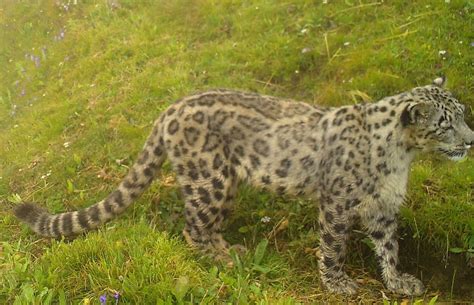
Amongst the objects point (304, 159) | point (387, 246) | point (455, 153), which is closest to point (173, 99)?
point (304, 159)

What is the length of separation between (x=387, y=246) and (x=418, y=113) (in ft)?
4.56

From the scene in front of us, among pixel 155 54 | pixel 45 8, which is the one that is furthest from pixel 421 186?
pixel 45 8

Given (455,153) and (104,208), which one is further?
(104,208)

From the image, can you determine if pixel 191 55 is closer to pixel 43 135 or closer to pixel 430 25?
pixel 43 135

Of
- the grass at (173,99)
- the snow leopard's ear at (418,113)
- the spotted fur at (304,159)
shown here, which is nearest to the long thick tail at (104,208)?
the spotted fur at (304,159)

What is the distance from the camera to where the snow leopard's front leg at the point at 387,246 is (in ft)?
18.7

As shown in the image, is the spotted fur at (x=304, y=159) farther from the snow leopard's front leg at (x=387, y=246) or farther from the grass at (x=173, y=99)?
the grass at (x=173, y=99)

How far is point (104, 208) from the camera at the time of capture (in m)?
6.05

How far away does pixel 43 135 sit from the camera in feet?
28.9

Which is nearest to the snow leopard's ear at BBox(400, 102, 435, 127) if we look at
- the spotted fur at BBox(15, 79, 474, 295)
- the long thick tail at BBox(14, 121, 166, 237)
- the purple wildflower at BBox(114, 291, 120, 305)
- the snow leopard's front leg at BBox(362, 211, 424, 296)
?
the spotted fur at BBox(15, 79, 474, 295)

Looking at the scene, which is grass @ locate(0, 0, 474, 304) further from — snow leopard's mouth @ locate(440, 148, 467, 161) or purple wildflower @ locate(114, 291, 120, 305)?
snow leopard's mouth @ locate(440, 148, 467, 161)

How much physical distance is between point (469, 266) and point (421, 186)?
1003 mm

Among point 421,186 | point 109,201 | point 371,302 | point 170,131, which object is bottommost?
point 371,302

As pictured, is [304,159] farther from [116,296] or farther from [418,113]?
[116,296]
